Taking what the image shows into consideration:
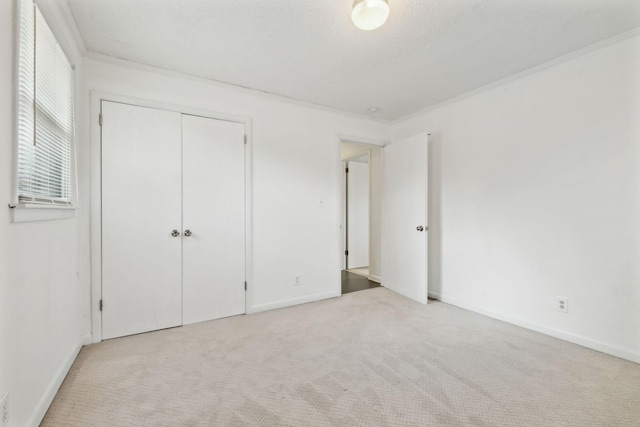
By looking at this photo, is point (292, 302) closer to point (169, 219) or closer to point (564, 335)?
point (169, 219)

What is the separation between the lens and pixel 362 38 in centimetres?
208

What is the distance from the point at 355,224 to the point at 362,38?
3775 mm

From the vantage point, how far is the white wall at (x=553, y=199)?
2078 mm

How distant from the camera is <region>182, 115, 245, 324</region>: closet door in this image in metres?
2.67

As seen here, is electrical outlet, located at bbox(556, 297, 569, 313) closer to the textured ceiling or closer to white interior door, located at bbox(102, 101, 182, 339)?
the textured ceiling

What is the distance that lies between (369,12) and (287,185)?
6.28ft

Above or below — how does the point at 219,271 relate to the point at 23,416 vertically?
above

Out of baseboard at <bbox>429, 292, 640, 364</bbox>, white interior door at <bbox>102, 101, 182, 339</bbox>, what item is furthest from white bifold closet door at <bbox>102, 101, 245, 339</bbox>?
baseboard at <bbox>429, 292, 640, 364</bbox>

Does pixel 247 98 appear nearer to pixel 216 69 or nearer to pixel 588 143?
pixel 216 69

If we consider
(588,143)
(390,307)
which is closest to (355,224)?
(390,307)

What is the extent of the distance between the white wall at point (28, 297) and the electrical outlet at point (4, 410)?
0.10 ft

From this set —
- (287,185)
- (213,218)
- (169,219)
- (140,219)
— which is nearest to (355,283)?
(287,185)

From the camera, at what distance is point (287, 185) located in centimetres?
321

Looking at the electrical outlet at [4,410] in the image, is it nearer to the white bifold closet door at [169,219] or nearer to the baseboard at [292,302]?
the white bifold closet door at [169,219]
